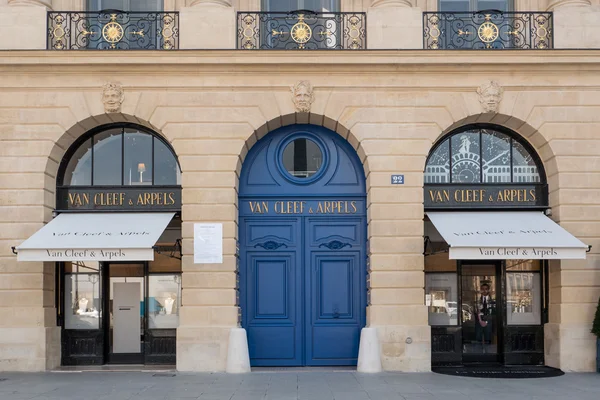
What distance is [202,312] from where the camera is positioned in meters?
15.1

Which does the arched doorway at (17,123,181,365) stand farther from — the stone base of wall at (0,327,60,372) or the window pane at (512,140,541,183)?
the window pane at (512,140,541,183)

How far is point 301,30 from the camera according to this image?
625 inches

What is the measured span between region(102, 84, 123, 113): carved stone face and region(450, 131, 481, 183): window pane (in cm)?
682

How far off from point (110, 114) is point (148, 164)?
132 centimetres

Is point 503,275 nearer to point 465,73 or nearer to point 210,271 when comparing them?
point 465,73

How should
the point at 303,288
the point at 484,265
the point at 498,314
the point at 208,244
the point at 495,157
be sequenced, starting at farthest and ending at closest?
the point at 484,265 → the point at 498,314 → the point at 495,157 → the point at 303,288 → the point at 208,244

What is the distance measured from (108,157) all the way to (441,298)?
7512 mm

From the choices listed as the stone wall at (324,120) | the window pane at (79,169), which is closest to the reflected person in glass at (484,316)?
the stone wall at (324,120)

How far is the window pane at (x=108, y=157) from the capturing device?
1622 cm

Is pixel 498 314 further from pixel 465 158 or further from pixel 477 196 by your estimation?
pixel 465 158

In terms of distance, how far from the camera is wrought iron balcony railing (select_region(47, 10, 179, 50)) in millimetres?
15828

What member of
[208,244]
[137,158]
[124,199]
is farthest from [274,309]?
[137,158]

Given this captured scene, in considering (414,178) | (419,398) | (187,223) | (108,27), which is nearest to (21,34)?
(108,27)

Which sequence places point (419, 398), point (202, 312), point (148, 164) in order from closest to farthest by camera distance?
point (419, 398) < point (202, 312) < point (148, 164)
